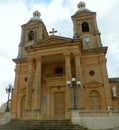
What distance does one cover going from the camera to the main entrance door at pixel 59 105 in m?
19.3

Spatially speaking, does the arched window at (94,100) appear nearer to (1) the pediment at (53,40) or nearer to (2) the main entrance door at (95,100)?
(2) the main entrance door at (95,100)

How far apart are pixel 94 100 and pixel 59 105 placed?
13.5 ft

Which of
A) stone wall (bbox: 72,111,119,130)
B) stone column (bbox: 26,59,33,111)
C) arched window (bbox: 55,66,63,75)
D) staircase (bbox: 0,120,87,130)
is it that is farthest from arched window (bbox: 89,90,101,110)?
stone column (bbox: 26,59,33,111)

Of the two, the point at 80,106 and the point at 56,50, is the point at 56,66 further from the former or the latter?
the point at 80,106

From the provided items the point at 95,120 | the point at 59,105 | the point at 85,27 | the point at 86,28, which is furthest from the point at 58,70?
the point at 95,120

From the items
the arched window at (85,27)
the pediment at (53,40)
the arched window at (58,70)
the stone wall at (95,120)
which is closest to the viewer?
the stone wall at (95,120)

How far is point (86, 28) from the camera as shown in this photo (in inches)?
973

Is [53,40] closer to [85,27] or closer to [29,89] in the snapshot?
[29,89]

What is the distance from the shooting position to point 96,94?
63.6 feet

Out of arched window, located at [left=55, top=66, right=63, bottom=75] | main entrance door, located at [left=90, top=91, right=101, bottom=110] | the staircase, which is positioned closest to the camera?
the staircase

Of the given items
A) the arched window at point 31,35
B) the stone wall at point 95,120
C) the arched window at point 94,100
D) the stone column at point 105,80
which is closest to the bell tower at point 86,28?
the stone column at point 105,80

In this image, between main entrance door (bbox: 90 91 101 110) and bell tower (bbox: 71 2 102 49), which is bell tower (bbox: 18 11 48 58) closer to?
bell tower (bbox: 71 2 102 49)

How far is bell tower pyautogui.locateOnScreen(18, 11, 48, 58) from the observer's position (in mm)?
25438

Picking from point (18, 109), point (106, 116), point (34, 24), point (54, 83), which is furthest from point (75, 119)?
point (34, 24)
